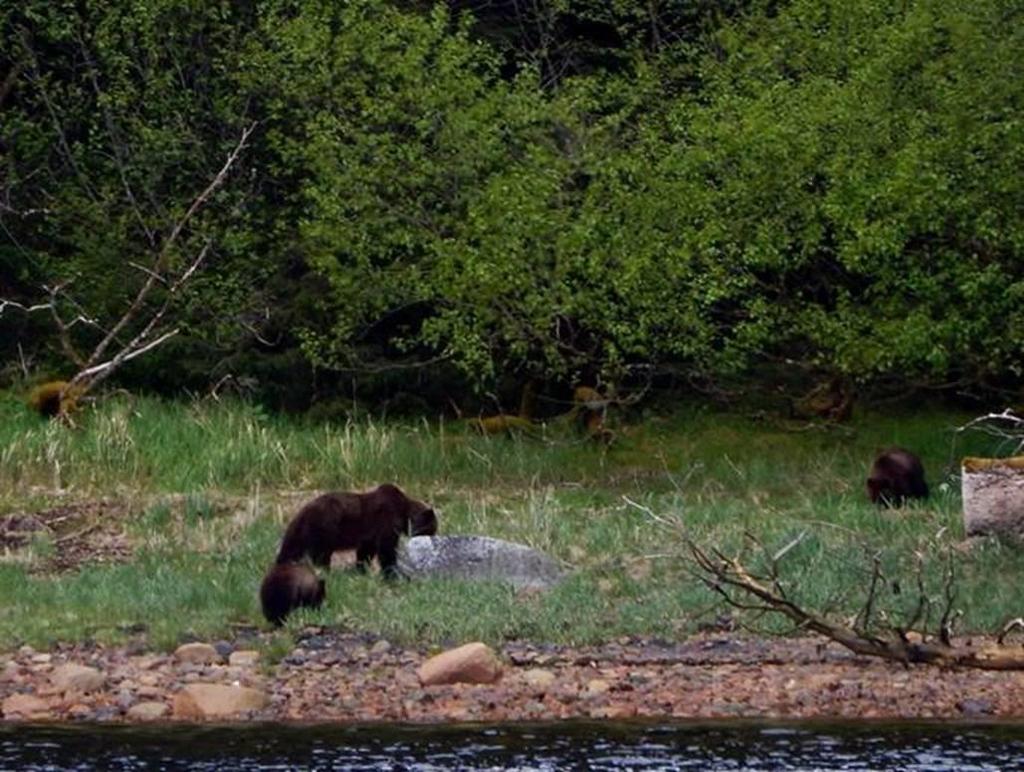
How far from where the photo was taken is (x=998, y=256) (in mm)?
20375

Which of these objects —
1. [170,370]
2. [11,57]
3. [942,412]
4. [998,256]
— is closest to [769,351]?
[942,412]

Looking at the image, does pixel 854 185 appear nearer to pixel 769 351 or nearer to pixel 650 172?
pixel 650 172

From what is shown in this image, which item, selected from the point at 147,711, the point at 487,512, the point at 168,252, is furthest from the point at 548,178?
the point at 147,711

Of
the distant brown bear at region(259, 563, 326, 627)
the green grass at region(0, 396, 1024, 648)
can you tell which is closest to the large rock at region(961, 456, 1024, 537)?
the green grass at region(0, 396, 1024, 648)

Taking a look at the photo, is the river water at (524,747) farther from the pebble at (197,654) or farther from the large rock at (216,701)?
the pebble at (197,654)

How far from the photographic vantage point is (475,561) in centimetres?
1619

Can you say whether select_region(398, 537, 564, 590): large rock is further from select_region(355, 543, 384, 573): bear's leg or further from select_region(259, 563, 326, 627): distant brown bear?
select_region(259, 563, 326, 627): distant brown bear

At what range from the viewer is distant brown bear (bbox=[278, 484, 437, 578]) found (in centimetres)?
1608

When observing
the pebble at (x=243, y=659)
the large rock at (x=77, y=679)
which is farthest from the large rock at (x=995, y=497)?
the large rock at (x=77, y=679)

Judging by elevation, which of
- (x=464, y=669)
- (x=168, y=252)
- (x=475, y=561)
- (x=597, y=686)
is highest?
(x=168, y=252)

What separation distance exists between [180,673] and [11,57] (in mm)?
13813

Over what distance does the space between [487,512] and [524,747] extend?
262 inches

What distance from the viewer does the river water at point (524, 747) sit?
11.8 m

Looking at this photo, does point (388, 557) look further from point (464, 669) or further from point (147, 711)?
point (147, 711)
